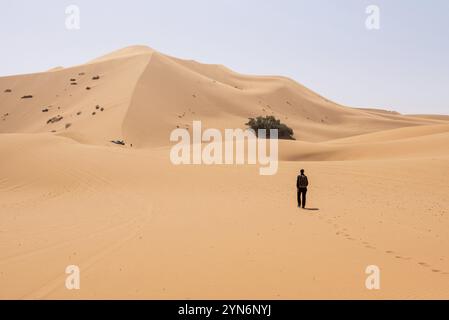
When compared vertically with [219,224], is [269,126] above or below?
above

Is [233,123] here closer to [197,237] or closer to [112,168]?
[112,168]

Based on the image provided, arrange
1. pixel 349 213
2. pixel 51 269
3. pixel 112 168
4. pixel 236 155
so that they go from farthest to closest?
pixel 236 155, pixel 112 168, pixel 349 213, pixel 51 269

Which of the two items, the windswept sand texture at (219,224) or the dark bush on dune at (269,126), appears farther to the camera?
the dark bush on dune at (269,126)

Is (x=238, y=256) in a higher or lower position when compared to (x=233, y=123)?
lower

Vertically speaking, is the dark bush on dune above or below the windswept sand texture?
above

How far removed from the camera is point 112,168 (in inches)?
802

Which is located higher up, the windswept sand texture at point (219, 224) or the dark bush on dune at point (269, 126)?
the dark bush on dune at point (269, 126)

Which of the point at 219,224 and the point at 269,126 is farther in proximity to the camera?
the point at 269,126

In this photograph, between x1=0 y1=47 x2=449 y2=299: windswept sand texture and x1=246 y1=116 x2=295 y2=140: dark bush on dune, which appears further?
x1=246 y1=116 x2=295 y2=140: dark bush on dune

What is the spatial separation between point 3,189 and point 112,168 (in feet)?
15.8
